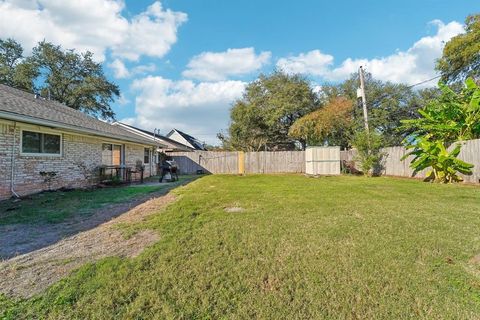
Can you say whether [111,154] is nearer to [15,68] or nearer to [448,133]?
[448,133]

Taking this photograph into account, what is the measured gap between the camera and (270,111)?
24484mm

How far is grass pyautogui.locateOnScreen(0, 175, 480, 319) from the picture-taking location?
2.31m

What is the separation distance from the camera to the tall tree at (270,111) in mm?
23812

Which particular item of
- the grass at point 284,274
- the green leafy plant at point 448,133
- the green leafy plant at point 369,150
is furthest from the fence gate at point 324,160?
the grass at point 284,274

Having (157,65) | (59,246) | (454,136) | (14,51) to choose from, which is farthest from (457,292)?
(14,51)

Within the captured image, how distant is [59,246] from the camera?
144 inches

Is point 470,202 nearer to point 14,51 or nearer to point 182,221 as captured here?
point 182,221

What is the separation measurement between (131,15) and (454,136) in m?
14.3

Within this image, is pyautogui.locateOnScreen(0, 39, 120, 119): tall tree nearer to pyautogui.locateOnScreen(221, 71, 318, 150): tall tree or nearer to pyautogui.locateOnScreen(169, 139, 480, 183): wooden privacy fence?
pyautogui.locateOnScreen(169, 139, 480, 183): wooden privacy fence

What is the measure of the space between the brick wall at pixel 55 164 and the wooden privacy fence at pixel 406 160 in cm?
1450

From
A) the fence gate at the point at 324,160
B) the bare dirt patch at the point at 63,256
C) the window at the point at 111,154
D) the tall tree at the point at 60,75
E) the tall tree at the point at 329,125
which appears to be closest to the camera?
the bare dirt patch at the point at 63,256

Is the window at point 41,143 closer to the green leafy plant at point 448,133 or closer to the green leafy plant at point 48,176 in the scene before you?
the green leafy plant at point 48,176

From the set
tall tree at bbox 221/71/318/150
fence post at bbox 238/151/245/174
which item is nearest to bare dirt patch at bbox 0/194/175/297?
fence post at bbox 238/151/245/174

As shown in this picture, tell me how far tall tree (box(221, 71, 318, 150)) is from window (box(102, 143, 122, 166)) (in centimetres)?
1415
